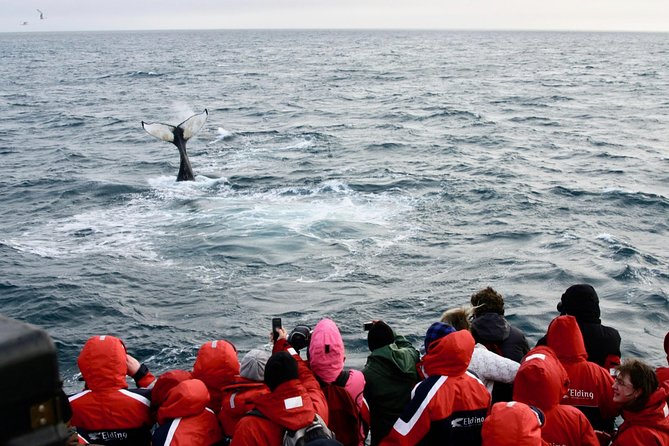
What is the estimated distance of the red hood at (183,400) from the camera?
520 centimetres

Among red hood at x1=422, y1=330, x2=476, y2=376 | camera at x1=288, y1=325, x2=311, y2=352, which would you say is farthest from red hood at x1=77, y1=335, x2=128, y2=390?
red hood at x1=422, y1=330, x2=476, y2=376

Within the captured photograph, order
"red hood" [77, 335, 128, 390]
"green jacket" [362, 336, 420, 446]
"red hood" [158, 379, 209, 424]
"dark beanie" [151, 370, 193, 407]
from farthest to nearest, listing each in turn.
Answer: "green jacket" [362, 336, 420, 446] < "dark beanie" [151, 370, 193, 407] < "red hood" [77, 335, 128, 390] < "red hood" [158, 379, 209, 424]

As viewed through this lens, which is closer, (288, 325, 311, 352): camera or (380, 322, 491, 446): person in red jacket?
(380, 322, 491, 446): person in red jacket

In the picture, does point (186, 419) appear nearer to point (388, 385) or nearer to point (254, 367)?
point (254, 367)

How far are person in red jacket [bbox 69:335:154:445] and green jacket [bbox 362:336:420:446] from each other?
1.72 m

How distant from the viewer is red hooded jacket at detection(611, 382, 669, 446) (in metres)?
5.04

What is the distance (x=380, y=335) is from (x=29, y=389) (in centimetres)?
383

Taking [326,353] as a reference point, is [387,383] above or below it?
below

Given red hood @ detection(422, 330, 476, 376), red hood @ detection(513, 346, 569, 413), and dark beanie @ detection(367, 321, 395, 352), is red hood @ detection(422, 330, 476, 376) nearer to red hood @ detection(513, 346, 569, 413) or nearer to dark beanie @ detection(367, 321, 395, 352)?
red hood @ detection(513, 346, 569, 413)

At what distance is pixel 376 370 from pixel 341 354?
1.06 feet

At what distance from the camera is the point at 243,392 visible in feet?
17.9

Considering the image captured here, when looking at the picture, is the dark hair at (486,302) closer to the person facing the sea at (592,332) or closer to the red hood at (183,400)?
the person facing the sea at (592,332)

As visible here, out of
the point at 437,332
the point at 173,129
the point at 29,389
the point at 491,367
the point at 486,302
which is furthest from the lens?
the point at 173,129

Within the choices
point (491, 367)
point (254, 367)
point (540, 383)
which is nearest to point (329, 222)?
point (491, 367)
